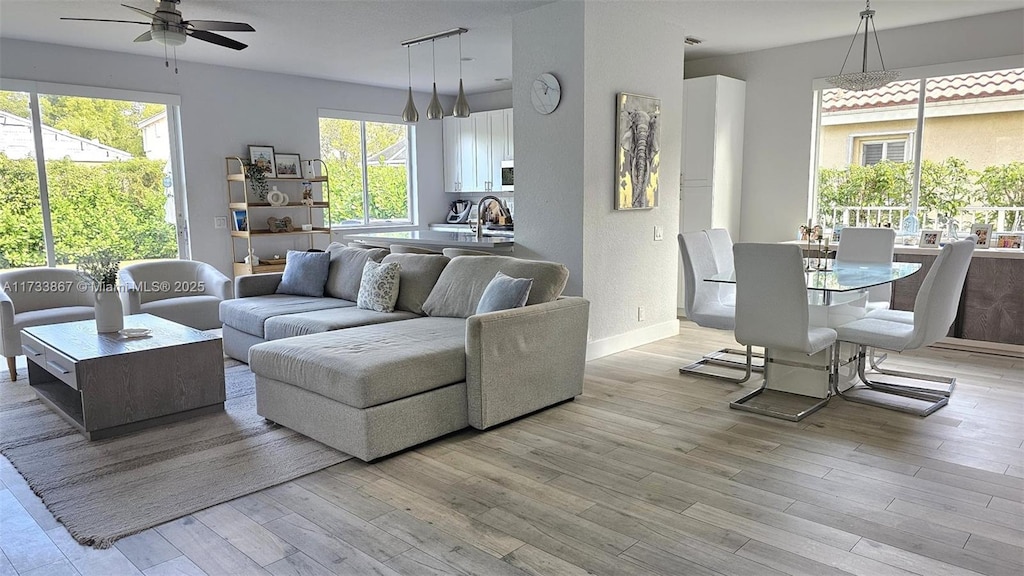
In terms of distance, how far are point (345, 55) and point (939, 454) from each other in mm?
5805

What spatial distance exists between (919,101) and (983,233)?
1.32 meters

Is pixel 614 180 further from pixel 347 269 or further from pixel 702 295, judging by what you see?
pixel 347 269

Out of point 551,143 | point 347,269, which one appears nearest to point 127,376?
point 347,269

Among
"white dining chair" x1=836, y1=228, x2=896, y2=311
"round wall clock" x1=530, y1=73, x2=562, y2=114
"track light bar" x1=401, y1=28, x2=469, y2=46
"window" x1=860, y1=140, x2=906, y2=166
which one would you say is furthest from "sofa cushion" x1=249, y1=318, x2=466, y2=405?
"window" x1=860, y1=140, x2=906, y2=166

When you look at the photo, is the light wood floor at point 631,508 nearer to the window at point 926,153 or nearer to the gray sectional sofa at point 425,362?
the gray sectional sofa at point 425,362

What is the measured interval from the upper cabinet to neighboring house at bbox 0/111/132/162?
398 centimetres

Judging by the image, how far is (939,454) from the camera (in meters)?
3.14

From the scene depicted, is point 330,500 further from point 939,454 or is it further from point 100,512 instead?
point 939,454

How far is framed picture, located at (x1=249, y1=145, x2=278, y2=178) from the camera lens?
7059mm

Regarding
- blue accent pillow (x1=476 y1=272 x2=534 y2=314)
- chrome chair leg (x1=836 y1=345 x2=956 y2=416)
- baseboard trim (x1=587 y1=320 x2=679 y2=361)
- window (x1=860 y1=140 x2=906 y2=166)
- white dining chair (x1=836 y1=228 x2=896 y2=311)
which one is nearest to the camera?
blue accent pillow (x1=476 y1=272 x2=534 y2=314)

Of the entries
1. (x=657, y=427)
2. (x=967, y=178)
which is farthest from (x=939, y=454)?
(x=967, y=178)

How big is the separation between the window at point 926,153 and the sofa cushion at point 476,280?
373 centimetres

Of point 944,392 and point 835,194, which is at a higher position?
point 835,194

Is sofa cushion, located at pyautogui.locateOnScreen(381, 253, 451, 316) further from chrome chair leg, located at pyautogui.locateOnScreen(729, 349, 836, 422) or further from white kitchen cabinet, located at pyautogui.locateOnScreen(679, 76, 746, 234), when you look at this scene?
white kitchen cabinet, located at pyautogui.locateOnScreen(679, 76, 746, 234)
